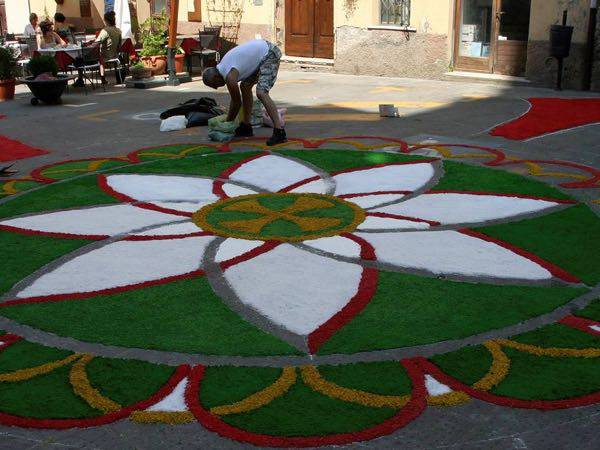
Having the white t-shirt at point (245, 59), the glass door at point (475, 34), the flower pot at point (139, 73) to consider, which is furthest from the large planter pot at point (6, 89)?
the glass door at point (475, 34)

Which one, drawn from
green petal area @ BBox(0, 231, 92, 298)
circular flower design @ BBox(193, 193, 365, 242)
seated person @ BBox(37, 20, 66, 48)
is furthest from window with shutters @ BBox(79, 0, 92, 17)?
green petal area @ BBox(0, 231, 92, 298)

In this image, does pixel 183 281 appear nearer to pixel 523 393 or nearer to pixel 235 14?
pixel 523 393

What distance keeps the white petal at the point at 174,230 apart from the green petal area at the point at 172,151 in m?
2.59

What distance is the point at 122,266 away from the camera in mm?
5062

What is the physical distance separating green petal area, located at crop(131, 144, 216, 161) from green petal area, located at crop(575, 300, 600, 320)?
17.1 ft

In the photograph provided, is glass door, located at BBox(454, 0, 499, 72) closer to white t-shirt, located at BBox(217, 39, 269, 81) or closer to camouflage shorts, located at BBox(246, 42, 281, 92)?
camouflage shorts, located at BBox(246, 42, 281, 92)

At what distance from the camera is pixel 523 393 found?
3.37m

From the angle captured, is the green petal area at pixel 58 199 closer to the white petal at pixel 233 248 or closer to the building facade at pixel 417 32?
the white petal at pixel 233 248

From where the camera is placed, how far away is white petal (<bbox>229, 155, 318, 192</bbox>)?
7.07 meters

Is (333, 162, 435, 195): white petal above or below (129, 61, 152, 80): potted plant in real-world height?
below

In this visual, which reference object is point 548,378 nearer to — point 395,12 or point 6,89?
point 6,89

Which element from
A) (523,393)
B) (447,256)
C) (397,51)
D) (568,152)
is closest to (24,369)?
(523,393)

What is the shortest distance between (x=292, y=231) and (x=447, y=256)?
3.95ft

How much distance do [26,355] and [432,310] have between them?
2197 mm
